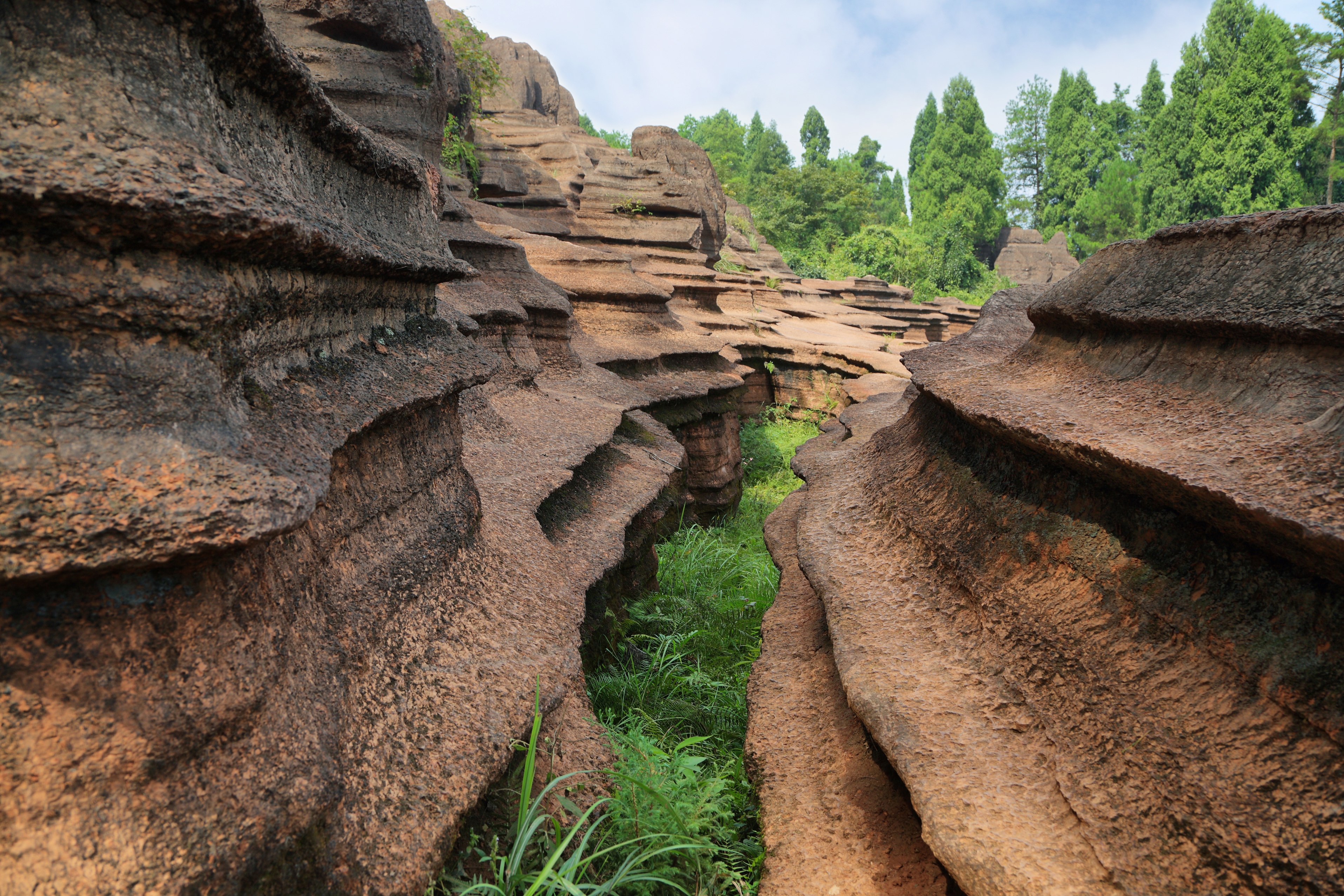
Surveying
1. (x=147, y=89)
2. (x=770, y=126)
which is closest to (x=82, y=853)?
(x=147, y=89)

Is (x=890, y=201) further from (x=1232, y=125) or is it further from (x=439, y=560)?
(x=439, y=560)

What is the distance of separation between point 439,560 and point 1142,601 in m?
1.68

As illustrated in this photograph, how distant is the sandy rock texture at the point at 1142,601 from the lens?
1.24 m

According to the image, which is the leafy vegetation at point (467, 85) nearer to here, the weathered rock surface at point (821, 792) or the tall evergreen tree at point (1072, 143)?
the weathered rock surface at point (821, 792)

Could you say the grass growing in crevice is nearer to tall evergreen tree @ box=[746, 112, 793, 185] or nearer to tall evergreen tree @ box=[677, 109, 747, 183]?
tall evergreen tree @ box=[746, 112, 793, 185]

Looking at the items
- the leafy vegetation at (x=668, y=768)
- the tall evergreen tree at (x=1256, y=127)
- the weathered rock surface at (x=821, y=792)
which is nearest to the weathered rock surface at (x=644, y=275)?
the leafy vegetation at (x=668, y=768)

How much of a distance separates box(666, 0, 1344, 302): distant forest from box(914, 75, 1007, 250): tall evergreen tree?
71 mm

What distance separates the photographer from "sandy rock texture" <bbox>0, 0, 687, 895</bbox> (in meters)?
1.03

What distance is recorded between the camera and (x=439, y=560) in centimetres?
224

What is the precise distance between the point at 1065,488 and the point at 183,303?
1.83 metres

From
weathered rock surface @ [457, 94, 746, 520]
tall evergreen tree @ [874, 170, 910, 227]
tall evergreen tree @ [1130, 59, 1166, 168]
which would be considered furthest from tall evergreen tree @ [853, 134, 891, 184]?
weathered rock surface @ [457, 94, 746, 520]

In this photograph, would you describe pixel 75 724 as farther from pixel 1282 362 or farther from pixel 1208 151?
pixel 1208 151

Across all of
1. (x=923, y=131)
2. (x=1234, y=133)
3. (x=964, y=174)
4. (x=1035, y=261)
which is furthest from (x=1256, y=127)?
(x=923, y=131)

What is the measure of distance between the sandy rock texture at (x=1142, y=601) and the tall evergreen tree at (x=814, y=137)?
51569mm
